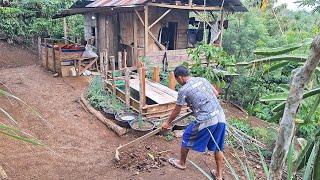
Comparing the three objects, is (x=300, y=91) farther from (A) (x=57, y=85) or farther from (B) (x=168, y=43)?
(B) (x=168, y=43)

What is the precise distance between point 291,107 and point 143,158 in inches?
163

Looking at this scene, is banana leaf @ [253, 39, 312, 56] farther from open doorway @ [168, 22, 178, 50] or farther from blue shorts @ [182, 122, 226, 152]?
open doorway @ [168, 22, 178, 50]

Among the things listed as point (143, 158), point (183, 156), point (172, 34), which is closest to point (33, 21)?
point (172, 34)

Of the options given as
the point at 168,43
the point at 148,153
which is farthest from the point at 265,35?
the point at 148,153

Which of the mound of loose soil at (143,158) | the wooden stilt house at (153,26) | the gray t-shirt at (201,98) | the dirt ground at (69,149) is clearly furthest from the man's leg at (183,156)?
the wooden stilt house at (153,26)

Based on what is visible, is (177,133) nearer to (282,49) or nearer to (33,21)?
(282,49)

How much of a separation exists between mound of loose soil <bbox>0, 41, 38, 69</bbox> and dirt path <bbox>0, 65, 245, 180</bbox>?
258 inches

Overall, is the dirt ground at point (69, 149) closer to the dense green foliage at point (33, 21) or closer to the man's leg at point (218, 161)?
the man's leg at point (218, 161)

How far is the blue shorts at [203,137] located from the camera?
14.0 ft

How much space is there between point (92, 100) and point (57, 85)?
10.0 ft

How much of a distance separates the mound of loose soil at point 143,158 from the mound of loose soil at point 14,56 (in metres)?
11.4

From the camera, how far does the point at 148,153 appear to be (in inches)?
210

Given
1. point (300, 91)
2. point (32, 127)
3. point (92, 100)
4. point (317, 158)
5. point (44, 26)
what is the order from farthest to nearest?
point (44, 26) < point (92, 100) < point (32, 127) < point (317, 158) < point (300, 91)

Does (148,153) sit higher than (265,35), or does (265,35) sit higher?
(265,35)
